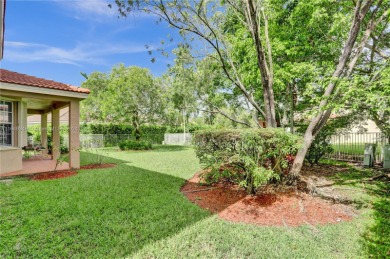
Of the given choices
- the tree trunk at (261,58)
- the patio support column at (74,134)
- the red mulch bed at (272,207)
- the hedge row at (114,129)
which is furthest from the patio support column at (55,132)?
the tree trunk at (261,58)

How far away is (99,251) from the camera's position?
3232 millimetres

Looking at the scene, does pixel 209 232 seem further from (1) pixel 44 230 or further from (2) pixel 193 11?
(2) pixel 193 11

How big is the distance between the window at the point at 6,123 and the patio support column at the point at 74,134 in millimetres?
2386

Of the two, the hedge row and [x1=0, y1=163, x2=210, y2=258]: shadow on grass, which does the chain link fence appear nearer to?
[x1=0, y1=163, x2=210, y2=258]: shadow on grass

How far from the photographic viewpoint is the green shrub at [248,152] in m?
4.96

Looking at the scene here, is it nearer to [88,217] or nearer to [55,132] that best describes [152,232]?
[88,217]

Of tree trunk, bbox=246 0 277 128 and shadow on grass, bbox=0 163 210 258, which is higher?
tree trunk, bbox=246 0 277 128

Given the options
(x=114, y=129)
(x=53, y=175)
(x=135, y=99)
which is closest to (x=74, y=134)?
(x=53, y=175)

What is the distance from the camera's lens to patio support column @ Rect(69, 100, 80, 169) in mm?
9398

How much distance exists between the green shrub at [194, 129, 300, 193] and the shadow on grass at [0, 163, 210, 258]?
1307mm

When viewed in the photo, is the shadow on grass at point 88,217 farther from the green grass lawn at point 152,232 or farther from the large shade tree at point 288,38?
the large shade tree at point 288,38

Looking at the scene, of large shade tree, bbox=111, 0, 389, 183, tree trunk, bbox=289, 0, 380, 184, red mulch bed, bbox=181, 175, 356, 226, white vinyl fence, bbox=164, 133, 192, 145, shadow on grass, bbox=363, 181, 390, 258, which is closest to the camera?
shadow on grass, bbox=363, 181, 390, 258

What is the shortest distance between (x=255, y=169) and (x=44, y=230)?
172 inches

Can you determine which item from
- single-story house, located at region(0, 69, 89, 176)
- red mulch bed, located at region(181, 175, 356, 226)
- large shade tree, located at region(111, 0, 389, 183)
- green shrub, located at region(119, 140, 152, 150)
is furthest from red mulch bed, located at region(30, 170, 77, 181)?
green shrub, located at region(119, 140, 152, 150)
